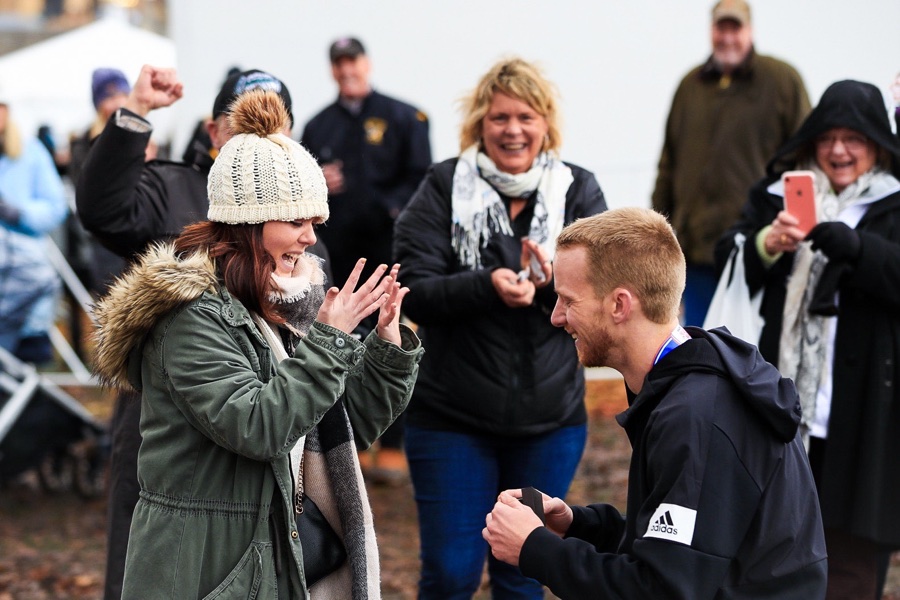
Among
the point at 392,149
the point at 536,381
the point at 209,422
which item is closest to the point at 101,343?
the point at 209,422

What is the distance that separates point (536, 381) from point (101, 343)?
5.54 ft

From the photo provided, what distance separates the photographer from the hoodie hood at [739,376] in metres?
2.42

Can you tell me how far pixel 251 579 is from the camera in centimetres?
269

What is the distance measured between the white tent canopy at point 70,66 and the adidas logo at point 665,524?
11.6 meters

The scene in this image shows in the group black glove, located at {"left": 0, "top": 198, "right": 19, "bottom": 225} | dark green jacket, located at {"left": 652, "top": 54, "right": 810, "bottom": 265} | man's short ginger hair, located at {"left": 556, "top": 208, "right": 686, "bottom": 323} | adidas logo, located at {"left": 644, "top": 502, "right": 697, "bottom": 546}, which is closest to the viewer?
adidas logo, located at {"left": 644, "top": 502, "right": 697, "bottom": 546}

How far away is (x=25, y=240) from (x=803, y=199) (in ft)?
15.8

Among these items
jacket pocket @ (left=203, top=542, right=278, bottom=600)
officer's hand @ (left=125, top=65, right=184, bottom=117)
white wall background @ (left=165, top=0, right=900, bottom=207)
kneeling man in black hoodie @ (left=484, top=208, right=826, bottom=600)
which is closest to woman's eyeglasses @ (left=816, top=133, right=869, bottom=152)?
kneeling man in black hoodie @ (left=484, top=208, right=826, bottom=600)

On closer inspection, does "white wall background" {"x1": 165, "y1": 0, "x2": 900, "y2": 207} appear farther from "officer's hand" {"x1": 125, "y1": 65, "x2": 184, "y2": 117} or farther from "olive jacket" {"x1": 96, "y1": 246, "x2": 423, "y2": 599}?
"olive jacket" {"x1": 96, "y1": 246, "x2": 423, "y2": 599}

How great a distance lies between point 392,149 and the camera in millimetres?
7414

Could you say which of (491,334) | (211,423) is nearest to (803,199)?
(491,334)

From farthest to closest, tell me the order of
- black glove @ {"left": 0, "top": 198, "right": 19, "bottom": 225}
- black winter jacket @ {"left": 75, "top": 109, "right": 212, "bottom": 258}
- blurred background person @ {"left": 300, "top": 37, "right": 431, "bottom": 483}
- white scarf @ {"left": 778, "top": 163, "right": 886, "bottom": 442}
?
blurred background person @ {"left": 300, "top": 37, "right": 431, "bottom": 483} → black glove @ {"left": 0, "top": 198, "right": 19, "bottom": 225} → white scarf @ {"left": 778, "top": 163, "right": 886, "bottom": 442} → black winter jacket @ {"left": 75, "top": 109, "right": 212, "bottom": 258}

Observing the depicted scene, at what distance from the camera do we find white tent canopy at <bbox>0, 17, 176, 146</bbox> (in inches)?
516

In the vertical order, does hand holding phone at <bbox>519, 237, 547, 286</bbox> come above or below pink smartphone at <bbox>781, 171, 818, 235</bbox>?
below

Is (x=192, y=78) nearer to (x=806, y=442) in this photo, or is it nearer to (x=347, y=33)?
(x=347, y=33)
